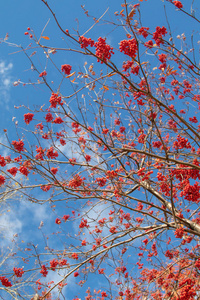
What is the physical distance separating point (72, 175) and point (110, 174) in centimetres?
78

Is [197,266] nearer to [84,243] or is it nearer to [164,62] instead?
[84,243]

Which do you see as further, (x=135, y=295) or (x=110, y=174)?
(x=135, y=295)

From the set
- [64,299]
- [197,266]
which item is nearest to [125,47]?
[197,266]

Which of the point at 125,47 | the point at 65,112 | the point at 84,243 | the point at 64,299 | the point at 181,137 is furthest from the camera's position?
the point at 84,243

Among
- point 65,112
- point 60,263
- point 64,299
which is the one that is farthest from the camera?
point 60,263

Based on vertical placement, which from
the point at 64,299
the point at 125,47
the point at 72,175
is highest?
the point at 125,47

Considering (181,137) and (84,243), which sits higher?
(181,137)

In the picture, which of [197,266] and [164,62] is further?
[164,62]

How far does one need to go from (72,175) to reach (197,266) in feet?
9.68

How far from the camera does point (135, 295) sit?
5.73m

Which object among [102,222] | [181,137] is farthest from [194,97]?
[102,222]

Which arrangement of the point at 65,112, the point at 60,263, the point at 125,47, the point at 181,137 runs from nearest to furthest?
the point at 125,47, the point at 65,112, the point at 181,137, the point at 60,263

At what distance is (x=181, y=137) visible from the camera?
4.41 metres

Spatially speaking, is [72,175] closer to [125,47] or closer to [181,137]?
[181,137]
